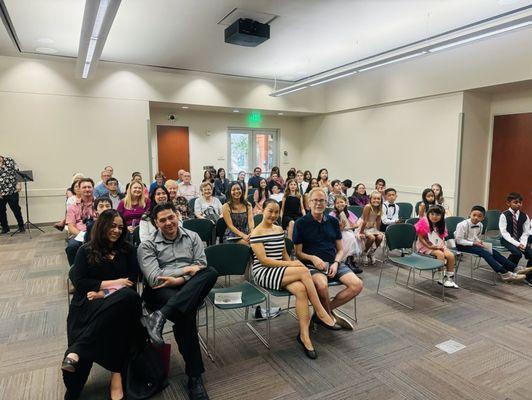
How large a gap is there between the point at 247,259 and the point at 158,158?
23.4ft

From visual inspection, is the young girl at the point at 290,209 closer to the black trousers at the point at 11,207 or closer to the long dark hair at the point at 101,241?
the long dark hair at the point at 101,241

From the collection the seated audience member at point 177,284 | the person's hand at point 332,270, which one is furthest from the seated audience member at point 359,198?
the seated audience member at point 177,284

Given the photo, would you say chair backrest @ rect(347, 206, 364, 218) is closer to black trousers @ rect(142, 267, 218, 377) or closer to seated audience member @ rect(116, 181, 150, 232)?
seated audience member @ rect(116, 181, 150, 232)

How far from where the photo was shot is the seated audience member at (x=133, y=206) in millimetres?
4273

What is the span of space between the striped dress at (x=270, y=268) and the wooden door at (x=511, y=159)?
6140 mm

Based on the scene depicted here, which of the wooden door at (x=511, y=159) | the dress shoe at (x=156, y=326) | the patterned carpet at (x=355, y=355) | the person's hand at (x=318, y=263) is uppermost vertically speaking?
the wooden door at (x=511, y=159)

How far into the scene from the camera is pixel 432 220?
14.0 feet

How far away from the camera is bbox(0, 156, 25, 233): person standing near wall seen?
6.70 meters

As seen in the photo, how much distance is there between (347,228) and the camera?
468 centimetres

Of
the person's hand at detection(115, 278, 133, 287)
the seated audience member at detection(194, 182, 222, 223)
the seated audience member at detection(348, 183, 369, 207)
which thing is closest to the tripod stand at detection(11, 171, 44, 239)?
the seated audience member at detection(194, 182, 222, 223)

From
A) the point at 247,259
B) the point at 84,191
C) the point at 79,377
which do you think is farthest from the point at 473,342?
the point at 84,191

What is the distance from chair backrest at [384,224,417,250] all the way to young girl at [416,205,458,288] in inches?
3.9

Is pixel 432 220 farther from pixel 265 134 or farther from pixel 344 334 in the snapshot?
pixel 265 134

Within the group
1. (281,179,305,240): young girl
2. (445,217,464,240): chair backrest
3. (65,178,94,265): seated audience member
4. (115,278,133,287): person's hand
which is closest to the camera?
(115,278,133,287): person's hand
